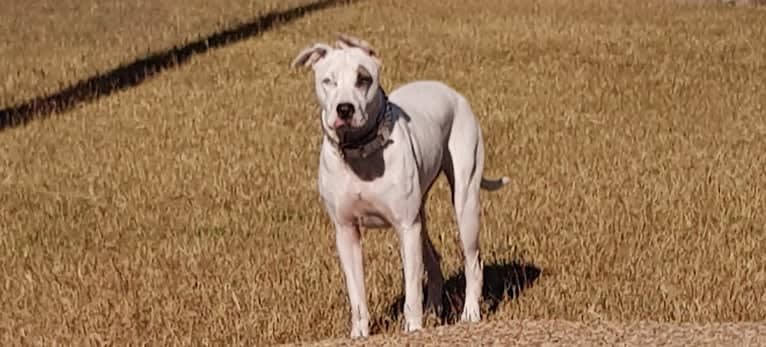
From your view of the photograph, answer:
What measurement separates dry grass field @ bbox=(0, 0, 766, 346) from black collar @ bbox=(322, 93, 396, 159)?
3.15 ft

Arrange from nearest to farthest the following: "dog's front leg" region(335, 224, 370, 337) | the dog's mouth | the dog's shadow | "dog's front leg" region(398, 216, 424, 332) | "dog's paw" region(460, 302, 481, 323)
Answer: the dog's mouth
"dog's front leg" region(398, 216, 424, 332)
"dog's front leg" region(335, 224, 370, 337)
"dog's paw" region(460, 302, 481, 323)
the dog's shadow

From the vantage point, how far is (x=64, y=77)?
66.4 feet

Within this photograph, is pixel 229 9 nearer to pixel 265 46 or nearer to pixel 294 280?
pixel 265 46

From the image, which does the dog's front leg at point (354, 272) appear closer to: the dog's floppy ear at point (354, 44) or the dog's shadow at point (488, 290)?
the dog's shadow at point (488, 290)

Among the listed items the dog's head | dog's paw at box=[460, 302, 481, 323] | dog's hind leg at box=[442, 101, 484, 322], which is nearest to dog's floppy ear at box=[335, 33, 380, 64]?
the dog's head

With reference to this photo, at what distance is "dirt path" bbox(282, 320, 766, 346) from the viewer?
6.55m

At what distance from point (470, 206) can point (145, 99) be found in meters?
9.86

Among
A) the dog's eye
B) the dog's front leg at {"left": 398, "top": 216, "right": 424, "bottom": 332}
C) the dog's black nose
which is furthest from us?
the dog's front leg at {"left": 398, "top": 216, "right": 424, "bottom": 332}

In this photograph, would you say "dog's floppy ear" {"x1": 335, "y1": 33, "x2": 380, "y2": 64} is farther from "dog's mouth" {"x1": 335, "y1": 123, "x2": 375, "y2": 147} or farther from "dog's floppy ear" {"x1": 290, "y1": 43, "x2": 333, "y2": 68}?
"dog's mouth" {"x1": 335, "y1": 123, "x2": 375, "y2": 147}

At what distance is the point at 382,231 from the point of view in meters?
10.8

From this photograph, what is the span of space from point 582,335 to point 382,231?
4.22m

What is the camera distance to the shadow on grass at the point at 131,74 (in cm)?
1752

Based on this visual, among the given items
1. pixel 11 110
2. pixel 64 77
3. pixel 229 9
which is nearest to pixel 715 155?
pixel 11 110

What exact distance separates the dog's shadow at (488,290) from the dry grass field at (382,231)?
0.03 m
